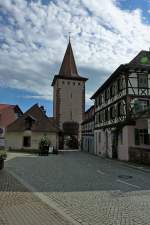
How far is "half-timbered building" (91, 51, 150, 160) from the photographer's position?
25.2 metres

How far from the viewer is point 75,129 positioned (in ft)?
184

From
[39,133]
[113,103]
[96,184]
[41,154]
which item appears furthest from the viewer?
[39,133]

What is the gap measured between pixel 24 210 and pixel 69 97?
2017 inches

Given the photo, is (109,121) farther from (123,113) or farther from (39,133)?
(39,133)

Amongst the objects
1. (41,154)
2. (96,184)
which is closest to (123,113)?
(41,154)

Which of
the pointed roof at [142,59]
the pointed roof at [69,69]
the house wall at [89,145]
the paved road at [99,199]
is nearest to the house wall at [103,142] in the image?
the house wall at [89,145]

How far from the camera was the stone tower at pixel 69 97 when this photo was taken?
5653 centimetres

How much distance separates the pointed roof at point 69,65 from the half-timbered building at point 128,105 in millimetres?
31349

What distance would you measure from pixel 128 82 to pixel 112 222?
826 inches

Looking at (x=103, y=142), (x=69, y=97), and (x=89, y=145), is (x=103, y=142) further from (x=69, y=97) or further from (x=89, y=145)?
(x=69, y=97)

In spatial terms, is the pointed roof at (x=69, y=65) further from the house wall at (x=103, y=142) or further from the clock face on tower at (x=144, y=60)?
the clock face on tower at (x=144, y=60)

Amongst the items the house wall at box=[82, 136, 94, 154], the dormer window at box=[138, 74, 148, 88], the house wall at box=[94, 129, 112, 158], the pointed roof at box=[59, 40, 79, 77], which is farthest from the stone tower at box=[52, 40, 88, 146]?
the dormer window at box=[138, 74, 148, 88]

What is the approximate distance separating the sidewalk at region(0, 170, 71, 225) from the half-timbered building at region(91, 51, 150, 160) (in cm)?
1568

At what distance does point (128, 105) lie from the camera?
25672 millimetres
